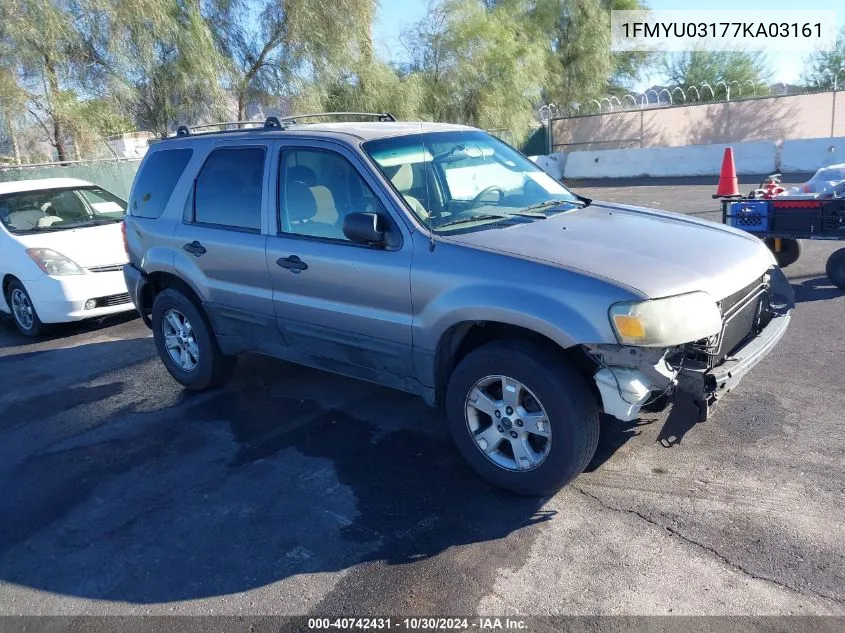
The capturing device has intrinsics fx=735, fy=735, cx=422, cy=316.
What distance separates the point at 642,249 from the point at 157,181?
390 centimetres

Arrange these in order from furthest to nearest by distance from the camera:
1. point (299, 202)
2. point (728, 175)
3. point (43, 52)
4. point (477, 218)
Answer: point (43, 52) → point (728, 175) → point (299, 202) → point (477, 218)

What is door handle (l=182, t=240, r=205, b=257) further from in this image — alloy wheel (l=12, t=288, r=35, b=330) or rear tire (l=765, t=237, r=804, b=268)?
rear tire (l=765, t=237, r=804, b=268)

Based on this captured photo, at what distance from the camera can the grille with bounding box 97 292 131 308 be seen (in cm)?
789

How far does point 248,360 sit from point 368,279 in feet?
9.09

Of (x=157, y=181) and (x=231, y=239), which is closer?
(x=231, y=239)

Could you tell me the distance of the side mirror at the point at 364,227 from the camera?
159 inches

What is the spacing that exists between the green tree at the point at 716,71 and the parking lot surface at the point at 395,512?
3973cm

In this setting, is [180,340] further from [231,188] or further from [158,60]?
[158,60]

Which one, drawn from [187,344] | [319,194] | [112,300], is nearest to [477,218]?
[319,194]

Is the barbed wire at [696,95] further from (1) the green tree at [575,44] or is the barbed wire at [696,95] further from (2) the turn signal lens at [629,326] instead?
(2) the turn signal lens at [629,326]

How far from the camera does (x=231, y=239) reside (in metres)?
5.08

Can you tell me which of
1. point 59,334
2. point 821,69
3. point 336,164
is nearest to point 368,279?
point 336,164

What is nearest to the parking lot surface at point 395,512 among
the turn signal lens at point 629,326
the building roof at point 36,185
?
the turn signal lens at point 629,326

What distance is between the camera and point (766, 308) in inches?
170
